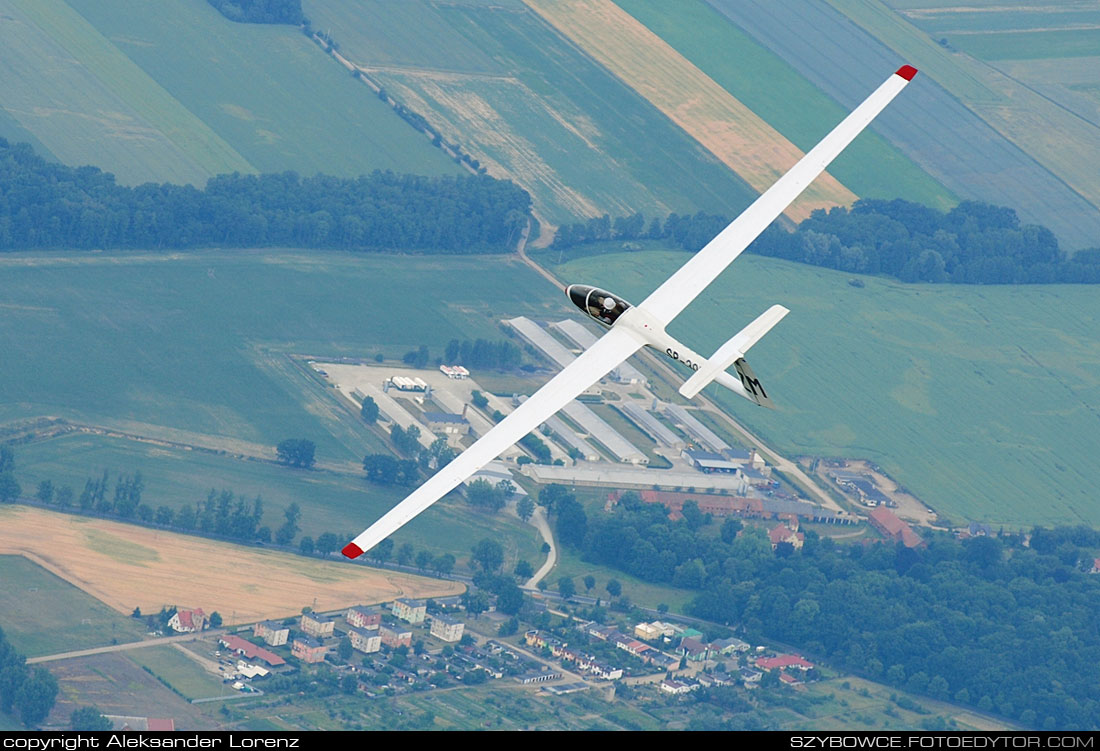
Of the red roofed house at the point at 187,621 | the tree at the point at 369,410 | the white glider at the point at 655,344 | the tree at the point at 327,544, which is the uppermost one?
the white glider at the point at 655,344

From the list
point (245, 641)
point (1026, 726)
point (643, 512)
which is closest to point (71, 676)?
point (245, 641)

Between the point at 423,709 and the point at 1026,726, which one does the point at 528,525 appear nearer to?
the point at 423,709

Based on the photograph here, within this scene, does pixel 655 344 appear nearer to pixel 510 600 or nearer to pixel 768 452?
pixel 510 600

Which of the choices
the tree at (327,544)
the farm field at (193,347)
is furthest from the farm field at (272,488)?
the farm field at (193,347)

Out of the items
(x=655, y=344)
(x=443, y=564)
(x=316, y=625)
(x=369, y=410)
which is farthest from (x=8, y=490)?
(x=655, y=344)

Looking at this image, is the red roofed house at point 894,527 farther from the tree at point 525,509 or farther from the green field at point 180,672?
the green field at point 180,672

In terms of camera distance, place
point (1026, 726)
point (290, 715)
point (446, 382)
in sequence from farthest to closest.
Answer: point (446, 382) < point (1026, 726) < point (290, 715)

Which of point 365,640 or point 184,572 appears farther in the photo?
point 184,572
